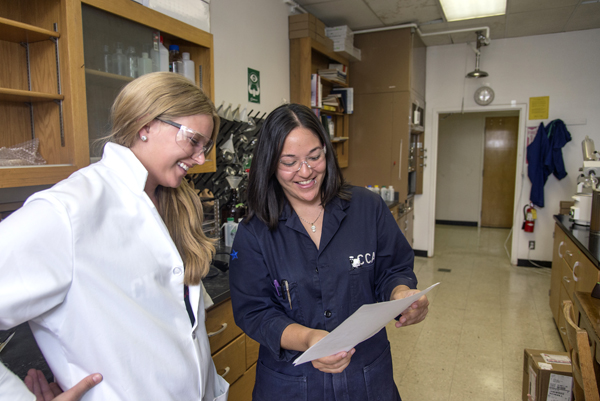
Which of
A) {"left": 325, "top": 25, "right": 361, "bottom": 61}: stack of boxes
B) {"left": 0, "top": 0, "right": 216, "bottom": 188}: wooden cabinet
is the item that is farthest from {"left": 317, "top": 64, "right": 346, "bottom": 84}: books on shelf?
{"left": 0, "top": 0, "right": 216, "bottom": 188}: wooden cabinet

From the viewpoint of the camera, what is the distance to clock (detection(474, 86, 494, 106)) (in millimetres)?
5215

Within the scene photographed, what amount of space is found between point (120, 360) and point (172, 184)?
45cm

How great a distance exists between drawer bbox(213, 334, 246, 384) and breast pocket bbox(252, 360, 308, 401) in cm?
58

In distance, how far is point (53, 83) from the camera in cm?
145

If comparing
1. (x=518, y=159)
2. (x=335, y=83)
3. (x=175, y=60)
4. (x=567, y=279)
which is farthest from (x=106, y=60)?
(x=518, y=159)

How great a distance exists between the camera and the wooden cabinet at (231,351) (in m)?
1.75

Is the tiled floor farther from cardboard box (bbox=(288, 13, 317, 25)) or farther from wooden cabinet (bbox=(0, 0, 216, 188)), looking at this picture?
cardboard box (bbox=(288, 13, 317, 25))

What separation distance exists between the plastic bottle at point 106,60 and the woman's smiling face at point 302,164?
0.94 metres

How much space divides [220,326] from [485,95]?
4.88 metres

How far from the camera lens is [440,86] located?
5512 millimetres

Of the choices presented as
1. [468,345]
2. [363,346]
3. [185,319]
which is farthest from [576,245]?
[185,319]

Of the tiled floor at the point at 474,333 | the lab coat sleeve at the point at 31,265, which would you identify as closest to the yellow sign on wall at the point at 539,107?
the tiled floor at the point at 474,333

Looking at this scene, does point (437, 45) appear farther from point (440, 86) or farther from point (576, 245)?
point (576, 245)

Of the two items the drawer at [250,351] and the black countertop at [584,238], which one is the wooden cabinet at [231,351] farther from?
the black countertop at [584,238]
